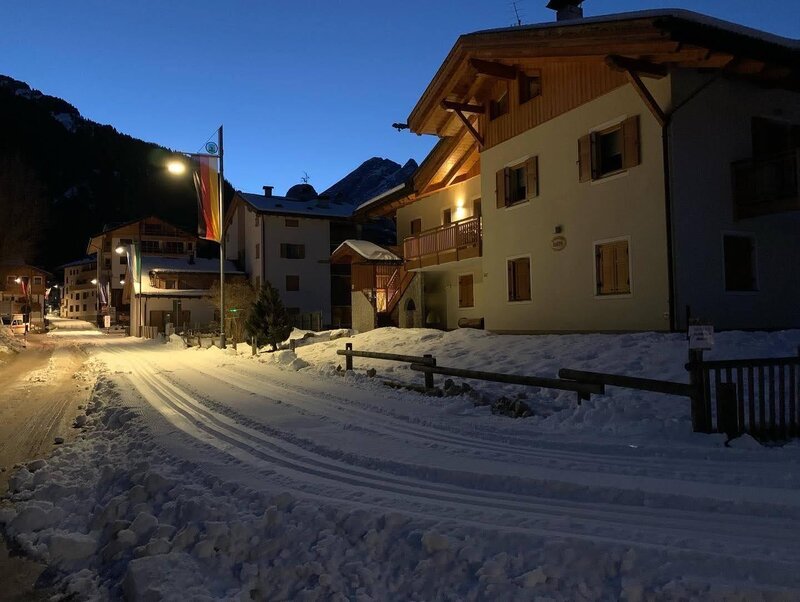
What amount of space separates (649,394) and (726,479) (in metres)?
3.70

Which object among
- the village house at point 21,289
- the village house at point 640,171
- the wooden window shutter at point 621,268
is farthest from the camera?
the village house at point 21,289

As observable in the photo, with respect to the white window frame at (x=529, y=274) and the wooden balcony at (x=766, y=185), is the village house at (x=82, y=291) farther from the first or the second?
the wooden balcony at (x=766, y=185)

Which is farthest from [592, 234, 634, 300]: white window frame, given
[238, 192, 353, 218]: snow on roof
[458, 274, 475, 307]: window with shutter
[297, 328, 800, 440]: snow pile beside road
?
[238, 192, 353, 218]: snow on roof

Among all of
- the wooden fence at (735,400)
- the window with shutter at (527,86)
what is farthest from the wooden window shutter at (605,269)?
the wooden fence at (735,400)

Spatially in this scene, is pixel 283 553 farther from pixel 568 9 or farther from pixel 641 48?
pixel 568 9

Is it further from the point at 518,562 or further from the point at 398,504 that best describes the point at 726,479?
the point at 398,504

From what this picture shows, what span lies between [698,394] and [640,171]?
8728 mm

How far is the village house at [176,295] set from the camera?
4503 centimetres

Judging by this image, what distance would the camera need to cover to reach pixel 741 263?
14320 millimetres

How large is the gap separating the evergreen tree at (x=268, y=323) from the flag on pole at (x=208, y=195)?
11.2 feet

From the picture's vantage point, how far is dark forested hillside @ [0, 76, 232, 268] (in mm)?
140125

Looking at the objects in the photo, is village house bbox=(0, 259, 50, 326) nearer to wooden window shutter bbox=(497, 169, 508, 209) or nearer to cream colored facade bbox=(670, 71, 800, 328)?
wooden window shutter bbox=(497, 169, 508, 209)

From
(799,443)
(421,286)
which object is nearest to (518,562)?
(799,443)

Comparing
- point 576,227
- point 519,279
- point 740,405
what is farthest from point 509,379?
point 519,279
